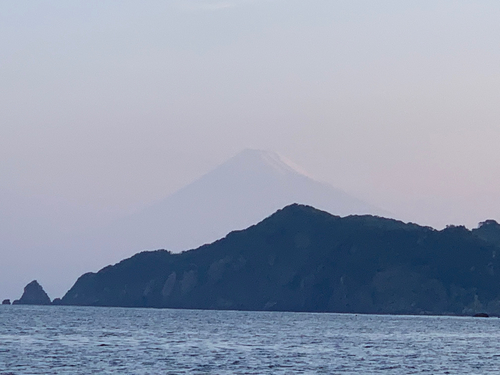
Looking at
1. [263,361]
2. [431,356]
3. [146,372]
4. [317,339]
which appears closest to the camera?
[146,372]

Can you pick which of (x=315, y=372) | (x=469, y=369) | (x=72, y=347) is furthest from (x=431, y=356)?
(x=72, y=347)

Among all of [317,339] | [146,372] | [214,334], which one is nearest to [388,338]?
[317,339]

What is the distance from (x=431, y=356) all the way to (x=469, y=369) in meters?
17.0

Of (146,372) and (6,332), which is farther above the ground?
(6,332)

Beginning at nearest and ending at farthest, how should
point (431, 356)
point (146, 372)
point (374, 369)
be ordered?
point (146, 372) < point (374, 369) < point (431, 356)

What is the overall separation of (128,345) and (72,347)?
23.5 feet

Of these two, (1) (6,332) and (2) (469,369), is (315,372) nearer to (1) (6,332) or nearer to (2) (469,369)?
(2) (469,369)

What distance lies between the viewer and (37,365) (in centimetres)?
8156

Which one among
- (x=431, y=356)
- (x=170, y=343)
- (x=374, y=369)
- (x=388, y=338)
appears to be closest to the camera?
(x=374, y=369)

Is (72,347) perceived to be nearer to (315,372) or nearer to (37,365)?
(37,365)

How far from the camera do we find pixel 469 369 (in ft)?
289

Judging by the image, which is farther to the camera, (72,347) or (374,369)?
(72,347)

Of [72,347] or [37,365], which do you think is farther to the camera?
[72,347]

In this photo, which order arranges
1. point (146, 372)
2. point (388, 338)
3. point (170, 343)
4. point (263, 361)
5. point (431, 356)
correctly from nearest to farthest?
point (146, 372)
point (263, 361)
point (431, 356)
point (170, 343)
point (388, 338)
